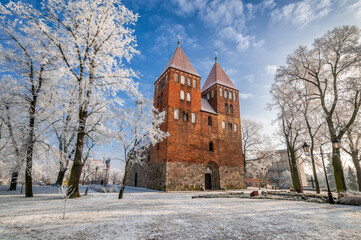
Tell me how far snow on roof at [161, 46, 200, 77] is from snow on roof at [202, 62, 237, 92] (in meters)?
4.35

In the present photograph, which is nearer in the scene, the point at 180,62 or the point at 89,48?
the point at 89,48

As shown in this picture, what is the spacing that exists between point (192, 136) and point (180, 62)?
1153cm

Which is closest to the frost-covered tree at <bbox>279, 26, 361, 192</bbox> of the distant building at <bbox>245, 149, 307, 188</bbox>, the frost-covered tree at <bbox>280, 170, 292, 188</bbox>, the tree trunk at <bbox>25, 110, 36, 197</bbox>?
the tree trunk at <bbox>25, 110, 36, 197</bbox>

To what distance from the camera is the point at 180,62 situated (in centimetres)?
2544

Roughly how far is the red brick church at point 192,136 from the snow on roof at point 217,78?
0.25 metres

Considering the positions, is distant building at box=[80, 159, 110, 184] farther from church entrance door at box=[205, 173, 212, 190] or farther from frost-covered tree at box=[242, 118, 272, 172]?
frost-covered tree at box=[242, 118, 272, 172]

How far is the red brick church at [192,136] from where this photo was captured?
67.2ft

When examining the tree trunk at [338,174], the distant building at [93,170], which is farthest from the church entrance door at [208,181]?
the tree trunk at [338,174]

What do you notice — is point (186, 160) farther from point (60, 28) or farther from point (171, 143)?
point (60, 28)

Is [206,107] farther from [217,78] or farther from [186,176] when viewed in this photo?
[186,176]

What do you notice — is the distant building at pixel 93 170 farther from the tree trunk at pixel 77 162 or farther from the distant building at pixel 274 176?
the distant building at pixel 274 176

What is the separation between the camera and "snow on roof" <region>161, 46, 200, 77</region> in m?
24.4

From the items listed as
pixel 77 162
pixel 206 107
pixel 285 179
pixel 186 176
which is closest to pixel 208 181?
pixel 186 176

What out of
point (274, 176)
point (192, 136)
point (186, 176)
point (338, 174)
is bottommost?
point (274, 176)
